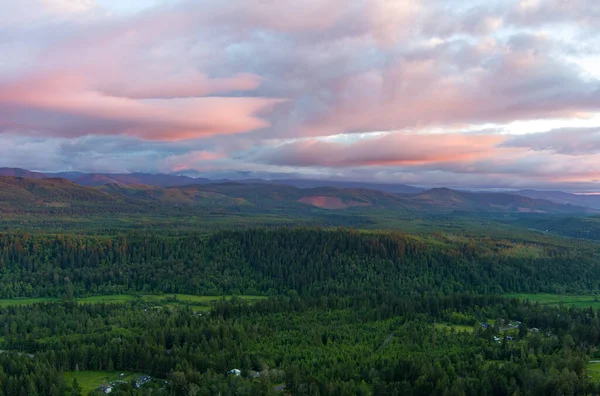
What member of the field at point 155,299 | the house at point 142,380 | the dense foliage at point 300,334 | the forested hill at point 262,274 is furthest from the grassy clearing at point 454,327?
the house at point 142,380

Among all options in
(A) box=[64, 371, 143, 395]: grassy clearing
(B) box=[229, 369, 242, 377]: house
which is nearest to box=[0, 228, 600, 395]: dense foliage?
(B) box=[229, 369, 242, 377]: house

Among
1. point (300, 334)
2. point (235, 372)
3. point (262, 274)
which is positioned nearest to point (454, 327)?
point (300, 334)

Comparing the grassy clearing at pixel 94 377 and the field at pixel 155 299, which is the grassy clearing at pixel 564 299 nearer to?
the field at pixel 155 299

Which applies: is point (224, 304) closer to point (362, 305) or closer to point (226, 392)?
point (362, 305)

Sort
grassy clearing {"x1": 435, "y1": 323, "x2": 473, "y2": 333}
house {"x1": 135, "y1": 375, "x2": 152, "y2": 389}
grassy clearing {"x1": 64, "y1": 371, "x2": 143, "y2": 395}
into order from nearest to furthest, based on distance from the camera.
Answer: house {"x1": 135, "y1": 375, "x2": 152, "y2": 389}
grassy clearing {"x1": 64, "y1": 371, "x2": 143, "y2": 395}
grassy clearing {"x1": 435, "y1": 323, "x2": 473, "y2": 333}

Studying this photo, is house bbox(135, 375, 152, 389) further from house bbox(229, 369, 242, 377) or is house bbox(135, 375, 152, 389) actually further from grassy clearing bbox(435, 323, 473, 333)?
grassy clearing bbox(435, 323, 473, 333)

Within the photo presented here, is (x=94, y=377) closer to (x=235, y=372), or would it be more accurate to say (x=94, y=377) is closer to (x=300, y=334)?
(x=235, y=372)
